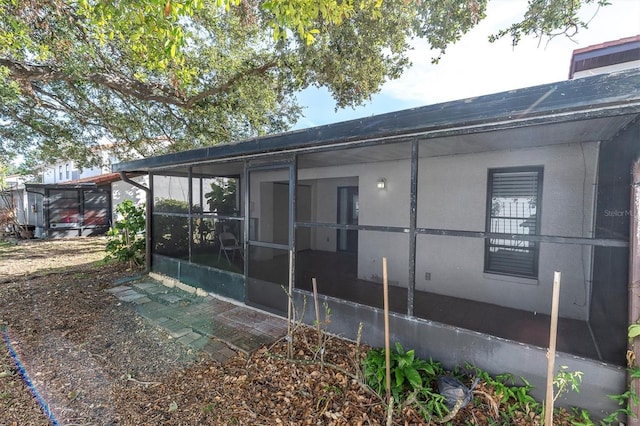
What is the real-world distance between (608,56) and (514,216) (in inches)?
120

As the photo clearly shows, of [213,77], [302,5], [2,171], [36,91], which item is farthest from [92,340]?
[2,171]

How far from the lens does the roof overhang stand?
5.86 ft

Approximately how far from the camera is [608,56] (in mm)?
4613

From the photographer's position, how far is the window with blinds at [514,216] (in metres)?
4.19

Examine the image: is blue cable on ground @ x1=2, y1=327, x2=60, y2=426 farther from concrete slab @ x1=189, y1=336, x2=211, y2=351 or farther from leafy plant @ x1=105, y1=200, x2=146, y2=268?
leafy plant @ x1=105, y1=200, x2=146, y2=268

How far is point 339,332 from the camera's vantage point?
3.46 metres

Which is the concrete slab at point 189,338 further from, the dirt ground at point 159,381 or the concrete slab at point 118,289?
the concrete slab at point 118,289

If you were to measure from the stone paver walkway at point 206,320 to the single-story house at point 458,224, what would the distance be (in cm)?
25

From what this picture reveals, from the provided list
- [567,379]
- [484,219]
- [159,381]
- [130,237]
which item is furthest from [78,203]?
[567,379]

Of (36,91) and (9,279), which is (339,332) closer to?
(9,279)

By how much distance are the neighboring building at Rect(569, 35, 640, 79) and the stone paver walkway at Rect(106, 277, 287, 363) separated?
628 cm

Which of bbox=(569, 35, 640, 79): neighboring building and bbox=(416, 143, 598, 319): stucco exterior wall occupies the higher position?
bbox=(569, 35, 640, 79): neighboring building

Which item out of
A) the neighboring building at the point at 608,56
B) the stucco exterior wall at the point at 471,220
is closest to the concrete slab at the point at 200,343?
the stucco exterior wall at the point at 471,220

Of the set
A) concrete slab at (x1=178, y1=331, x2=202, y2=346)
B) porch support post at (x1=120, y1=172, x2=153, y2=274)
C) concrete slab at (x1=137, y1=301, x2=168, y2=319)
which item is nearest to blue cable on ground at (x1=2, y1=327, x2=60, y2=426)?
concrete slab at (x1=178, y1=331, x2=202, y2=346)
